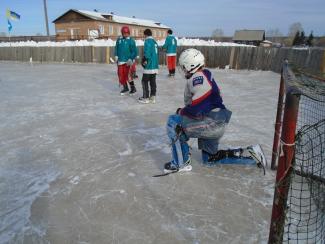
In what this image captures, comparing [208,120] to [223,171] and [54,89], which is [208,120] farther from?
[54,89]

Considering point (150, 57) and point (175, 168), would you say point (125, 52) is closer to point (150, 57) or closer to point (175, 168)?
point (150, 57)

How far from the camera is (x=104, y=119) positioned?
5848mm

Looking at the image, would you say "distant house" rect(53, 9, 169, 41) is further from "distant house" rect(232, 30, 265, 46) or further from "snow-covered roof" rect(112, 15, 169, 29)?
"distant house" rect(232, 30, 265, 46)

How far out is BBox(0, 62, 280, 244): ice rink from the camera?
8.23 ft

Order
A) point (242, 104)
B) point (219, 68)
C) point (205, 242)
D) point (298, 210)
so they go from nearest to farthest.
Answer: point (205, 242) < point (298, 210) < point (242, 104) < point (219, 68)

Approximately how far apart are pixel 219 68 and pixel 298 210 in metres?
13.1

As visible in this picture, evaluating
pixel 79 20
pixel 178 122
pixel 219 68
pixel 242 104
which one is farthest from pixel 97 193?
pixel 79 20

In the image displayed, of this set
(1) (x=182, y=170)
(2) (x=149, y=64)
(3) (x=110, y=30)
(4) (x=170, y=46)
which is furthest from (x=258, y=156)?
(3) (x=110, y=30)

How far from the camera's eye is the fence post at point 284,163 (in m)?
1.48

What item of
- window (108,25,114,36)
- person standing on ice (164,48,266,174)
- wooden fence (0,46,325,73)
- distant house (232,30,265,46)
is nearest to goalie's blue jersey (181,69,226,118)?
person standing on ice (164,48,266,174)

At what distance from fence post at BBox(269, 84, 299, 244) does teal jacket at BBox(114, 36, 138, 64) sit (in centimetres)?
→ 667

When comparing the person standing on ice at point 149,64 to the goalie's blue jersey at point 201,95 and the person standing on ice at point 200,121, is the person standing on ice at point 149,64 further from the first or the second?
the goalie's blue jersey at point 201,95

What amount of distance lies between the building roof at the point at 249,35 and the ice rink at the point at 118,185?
42544 millimetres

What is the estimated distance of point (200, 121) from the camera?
3299 mm
